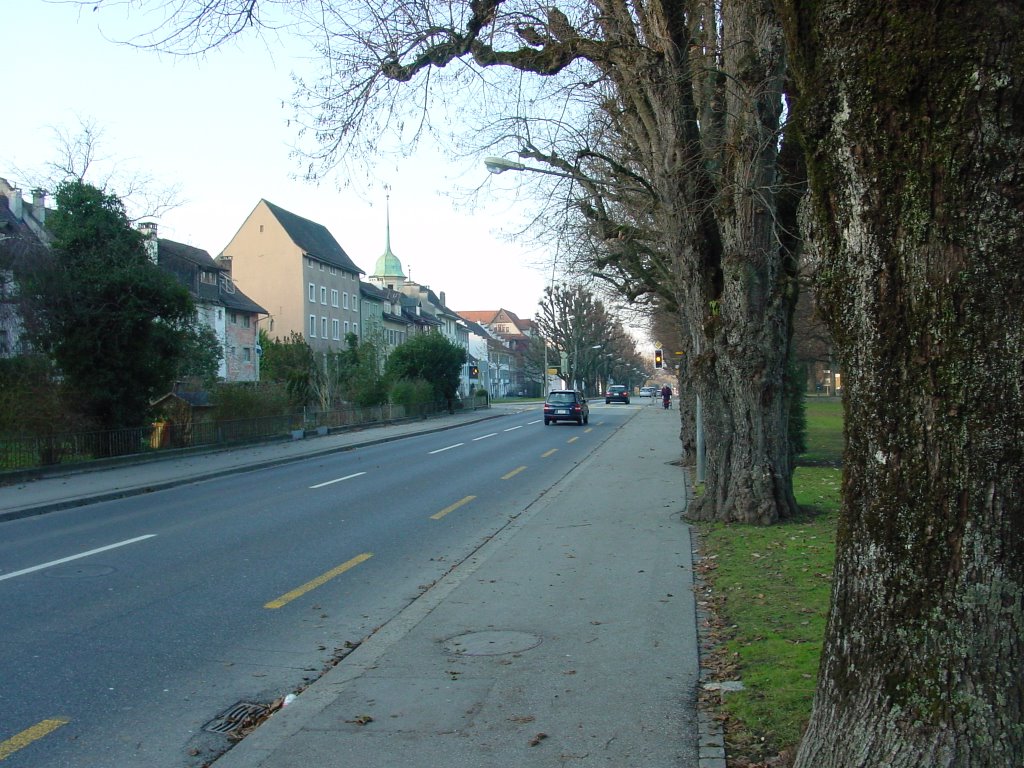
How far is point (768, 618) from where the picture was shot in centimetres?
686

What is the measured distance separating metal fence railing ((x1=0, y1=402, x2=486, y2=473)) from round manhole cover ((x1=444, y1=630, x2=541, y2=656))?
16.7 m

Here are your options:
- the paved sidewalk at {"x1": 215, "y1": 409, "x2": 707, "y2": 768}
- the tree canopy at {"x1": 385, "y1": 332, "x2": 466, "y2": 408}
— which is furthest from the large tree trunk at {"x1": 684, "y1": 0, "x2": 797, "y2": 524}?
the tree canopy at {"x1": 385, "y1": 332, "x2": 466, "y2": 408}

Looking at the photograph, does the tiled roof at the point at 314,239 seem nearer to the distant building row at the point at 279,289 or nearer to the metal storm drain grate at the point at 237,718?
the distant building row at the point at 279,289

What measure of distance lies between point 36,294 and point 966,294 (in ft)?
80.8

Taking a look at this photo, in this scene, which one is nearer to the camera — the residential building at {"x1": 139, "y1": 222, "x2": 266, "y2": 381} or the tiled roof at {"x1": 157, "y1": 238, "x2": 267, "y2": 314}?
the tiled roof at {"x1": 157, "y1": 238, "x2": 267, "y2": 314}

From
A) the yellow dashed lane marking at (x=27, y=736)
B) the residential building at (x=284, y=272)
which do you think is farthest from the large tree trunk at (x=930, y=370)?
the residential building at (x=284, y=272)

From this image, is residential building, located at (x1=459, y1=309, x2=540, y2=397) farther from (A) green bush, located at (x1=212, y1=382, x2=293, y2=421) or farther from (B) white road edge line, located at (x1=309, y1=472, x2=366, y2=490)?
(B) white road edge line, located at (x1=309, y1=472, x2=366, y2=490)

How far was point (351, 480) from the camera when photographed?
63.5ft

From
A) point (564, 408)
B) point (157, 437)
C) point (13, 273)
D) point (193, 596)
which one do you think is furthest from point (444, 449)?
point (193, 596)

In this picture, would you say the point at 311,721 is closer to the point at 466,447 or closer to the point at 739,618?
the point at 739,618

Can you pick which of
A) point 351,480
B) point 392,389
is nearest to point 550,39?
point 351,480

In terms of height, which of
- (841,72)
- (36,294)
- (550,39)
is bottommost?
(841,72)

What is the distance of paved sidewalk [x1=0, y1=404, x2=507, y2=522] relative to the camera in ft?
54.1

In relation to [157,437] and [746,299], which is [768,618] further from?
[157,437]
